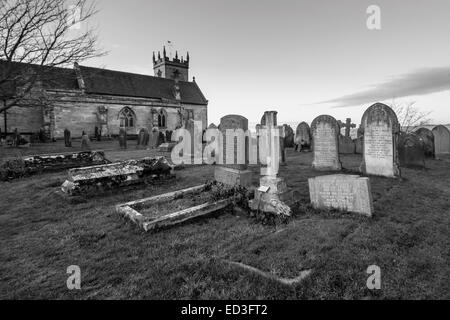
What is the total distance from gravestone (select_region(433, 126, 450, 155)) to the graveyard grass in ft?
35.8

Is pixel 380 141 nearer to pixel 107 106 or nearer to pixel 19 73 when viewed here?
pixel 19 73

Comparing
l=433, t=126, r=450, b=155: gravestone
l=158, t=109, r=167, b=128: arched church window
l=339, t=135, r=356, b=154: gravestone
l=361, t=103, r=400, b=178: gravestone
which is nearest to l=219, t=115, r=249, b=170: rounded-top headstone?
l=361, t=103, r=400, b=178: gravestone

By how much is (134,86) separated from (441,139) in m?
32.2

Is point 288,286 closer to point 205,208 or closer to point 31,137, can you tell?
point 205,208

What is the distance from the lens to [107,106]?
28734mm

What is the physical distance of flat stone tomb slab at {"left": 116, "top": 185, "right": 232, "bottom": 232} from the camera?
4.61 metres

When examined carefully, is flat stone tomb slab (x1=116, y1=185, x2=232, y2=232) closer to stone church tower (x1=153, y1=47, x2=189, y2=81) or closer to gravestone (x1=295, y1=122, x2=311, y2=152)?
gravestone (x1=295, y1=122, x2=311, y2=152)

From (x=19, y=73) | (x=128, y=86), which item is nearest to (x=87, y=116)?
(x=128, y=86)

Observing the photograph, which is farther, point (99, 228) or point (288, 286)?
point (99, 228)

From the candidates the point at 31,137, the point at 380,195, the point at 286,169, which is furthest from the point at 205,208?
the point at 31,137

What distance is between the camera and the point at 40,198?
21.5 ft

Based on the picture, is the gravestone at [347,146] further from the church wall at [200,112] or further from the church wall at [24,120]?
the church wall at [24,120]
